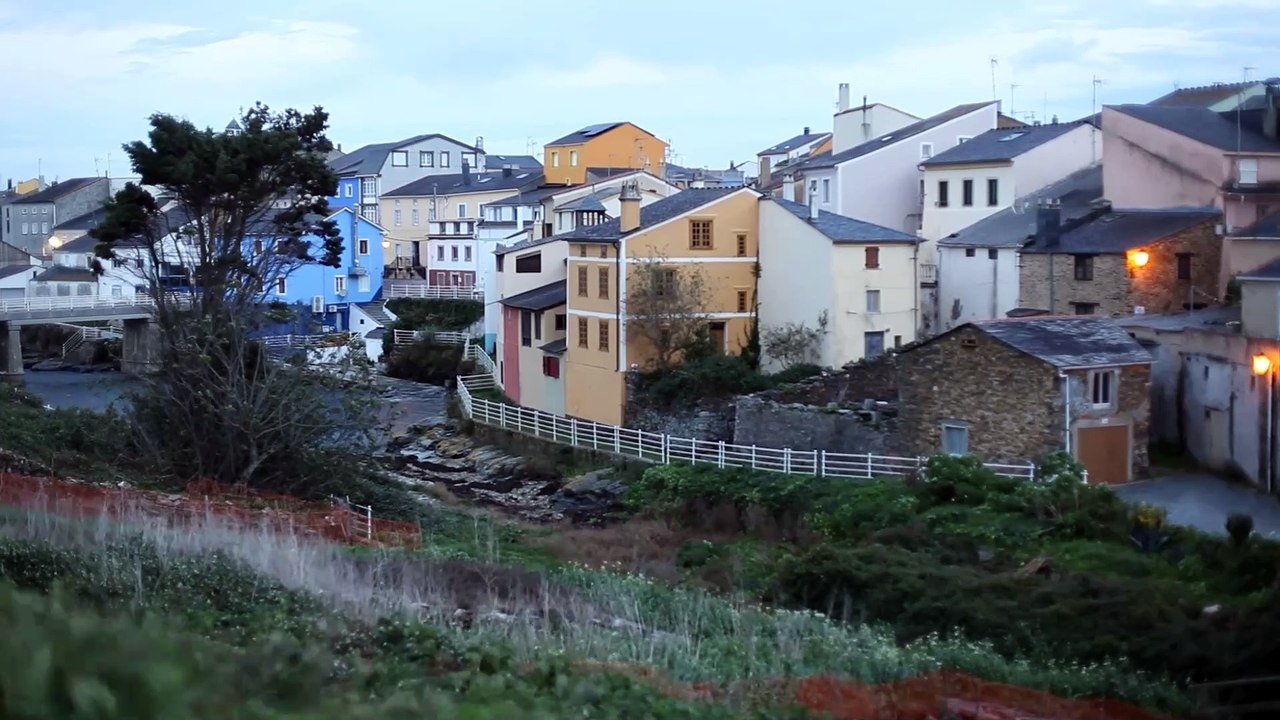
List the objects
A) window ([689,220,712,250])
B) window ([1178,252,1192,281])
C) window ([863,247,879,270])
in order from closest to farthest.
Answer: window ([1178,252,1192,281]) → window ([863,247,879,270]) → window ([689,220,712,250])

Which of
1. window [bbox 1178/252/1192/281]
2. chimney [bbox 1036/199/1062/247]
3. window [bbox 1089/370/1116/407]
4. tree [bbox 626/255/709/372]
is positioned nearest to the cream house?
tree [bbox 626/255/709/372]

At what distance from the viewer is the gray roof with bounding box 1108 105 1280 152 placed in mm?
34500

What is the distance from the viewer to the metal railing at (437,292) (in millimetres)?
60319

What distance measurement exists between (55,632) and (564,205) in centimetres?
4814

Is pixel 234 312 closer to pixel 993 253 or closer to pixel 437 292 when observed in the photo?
pixel 993 253

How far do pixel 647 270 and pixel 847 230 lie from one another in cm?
517

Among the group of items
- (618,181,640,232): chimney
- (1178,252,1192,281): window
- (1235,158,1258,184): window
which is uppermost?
(1235,158,1258,184): window

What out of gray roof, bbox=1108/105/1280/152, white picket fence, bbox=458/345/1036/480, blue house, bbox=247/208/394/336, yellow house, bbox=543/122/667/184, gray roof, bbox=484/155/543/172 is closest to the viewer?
white picket fence, bbox=458/345/1036/480

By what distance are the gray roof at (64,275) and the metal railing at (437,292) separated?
16.5m

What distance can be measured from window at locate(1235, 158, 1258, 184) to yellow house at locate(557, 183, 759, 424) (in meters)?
11.8

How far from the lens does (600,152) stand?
67.7 meters

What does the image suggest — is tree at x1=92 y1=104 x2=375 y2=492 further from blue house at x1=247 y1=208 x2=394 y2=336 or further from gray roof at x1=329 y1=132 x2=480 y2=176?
gray roof at x1=329 y1=132 x2=480 y2=176

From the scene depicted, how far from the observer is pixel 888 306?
3541cm

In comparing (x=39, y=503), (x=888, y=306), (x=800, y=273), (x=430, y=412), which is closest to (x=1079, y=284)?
(x=888, y=306)
